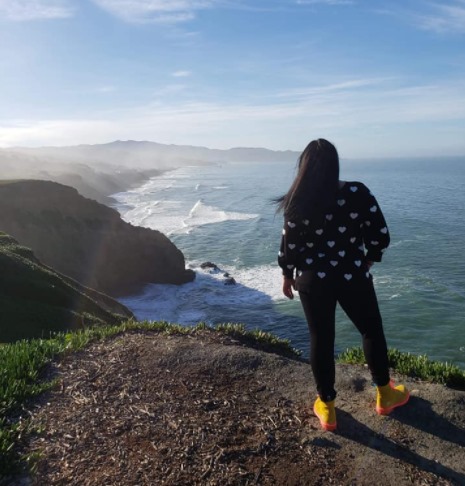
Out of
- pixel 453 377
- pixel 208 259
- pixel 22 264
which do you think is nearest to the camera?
pixel 453 377

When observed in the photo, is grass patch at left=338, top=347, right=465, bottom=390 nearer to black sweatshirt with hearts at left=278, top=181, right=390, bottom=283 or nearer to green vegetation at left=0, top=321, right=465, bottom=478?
green vegetation at left=0, top=321, right=465, bottom=478

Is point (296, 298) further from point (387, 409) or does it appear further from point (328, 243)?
point (328, 243)

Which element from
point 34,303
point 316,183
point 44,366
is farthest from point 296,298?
point 316,183

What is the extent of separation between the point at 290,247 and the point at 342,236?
50 cm

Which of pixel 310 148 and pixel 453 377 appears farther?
pixel 453 377

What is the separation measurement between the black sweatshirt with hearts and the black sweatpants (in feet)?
0.32

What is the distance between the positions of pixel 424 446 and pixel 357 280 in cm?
166

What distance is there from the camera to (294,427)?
481 cm

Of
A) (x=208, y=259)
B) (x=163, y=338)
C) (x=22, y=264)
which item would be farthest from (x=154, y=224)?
(x=163, y=338)

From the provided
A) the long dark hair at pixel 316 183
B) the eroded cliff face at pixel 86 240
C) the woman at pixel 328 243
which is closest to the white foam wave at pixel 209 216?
the eroded cliff face at pixel 86 240

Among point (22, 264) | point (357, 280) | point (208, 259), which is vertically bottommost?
point (208, 259)

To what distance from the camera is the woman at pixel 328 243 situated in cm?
445

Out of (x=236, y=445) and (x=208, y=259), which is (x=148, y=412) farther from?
(x=208, y=259)

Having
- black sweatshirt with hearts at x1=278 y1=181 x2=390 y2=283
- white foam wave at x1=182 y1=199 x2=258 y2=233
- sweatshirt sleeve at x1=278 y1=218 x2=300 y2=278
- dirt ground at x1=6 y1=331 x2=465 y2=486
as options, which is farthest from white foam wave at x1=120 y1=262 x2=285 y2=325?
white foam wave at x1=182 y1=199 x2=258 y2=233
